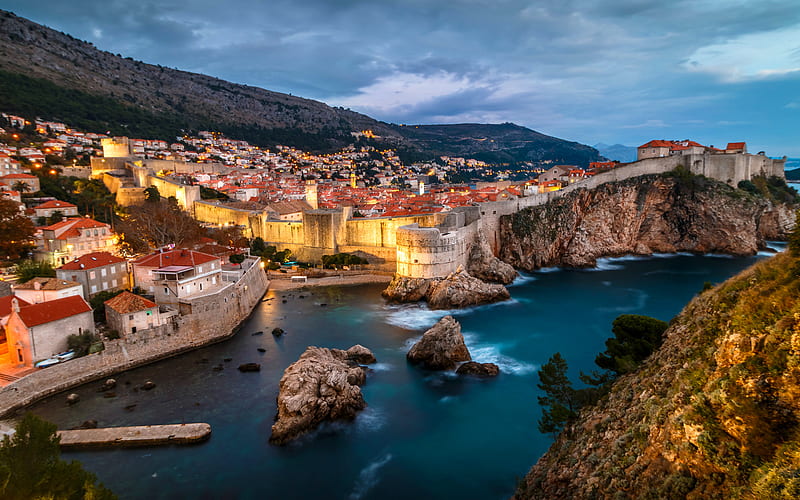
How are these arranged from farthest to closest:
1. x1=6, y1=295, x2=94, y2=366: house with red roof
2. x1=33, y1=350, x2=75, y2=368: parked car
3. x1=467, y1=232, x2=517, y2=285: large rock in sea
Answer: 1. x1=467, y1=232, x2=517, y2=285: large rock in sea
2. x1=33, y1=350, x2=75, y2=368: parked car
3. x1=6, y1=295, x2=94, y2=366: house with red roof

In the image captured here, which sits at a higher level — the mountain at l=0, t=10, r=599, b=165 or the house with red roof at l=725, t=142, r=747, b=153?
the mountain at l=0, t=10, r=599, b=165

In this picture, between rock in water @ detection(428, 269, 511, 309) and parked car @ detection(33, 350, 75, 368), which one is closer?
parked car @ detection(33, 350, 75, 368)

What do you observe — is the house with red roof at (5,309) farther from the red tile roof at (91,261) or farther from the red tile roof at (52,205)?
the red tile roof at (52,205)

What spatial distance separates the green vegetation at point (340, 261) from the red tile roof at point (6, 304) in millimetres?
11525

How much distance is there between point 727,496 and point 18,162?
29.4 metres

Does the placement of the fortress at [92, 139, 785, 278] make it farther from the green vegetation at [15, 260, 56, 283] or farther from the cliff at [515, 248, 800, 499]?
the cliff at [515, 248, 800, 499]

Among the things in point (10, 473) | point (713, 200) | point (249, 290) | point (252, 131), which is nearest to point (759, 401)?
point (10, 473)

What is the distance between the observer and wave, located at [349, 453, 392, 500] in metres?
7.18

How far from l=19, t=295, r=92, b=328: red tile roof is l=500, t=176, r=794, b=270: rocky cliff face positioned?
18.2 meters

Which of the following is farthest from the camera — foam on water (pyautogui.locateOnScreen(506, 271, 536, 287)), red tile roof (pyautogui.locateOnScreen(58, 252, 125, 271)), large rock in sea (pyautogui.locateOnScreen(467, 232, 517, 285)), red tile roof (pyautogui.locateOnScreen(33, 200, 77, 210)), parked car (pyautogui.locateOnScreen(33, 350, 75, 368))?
foam on water (pyautogui.locateOnScreen(506, 271, 536, 287))

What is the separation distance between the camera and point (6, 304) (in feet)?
34.4

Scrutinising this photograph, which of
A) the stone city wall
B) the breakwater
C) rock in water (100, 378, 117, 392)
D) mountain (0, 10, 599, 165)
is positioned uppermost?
mountain (0, 10, 599, 165)

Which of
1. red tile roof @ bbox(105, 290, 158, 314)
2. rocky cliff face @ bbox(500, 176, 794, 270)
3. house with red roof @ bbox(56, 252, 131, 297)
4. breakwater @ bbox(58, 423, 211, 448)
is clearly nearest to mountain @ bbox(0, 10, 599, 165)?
house with red roof @ bbox(56, 252, 131, 297)

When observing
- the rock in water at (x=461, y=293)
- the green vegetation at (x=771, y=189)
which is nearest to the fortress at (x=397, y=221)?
the green vegetation at (x=771, y=189)
